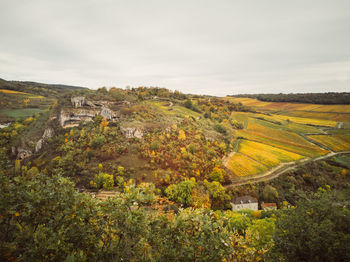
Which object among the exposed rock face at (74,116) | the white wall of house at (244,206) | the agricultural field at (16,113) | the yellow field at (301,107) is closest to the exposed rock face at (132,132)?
the exposed rock face at (74,116)

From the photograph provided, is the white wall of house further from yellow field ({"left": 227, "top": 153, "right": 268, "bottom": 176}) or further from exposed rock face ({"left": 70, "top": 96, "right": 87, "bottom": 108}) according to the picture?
exposed rock face ({"left": 70, "top": 96, "right": 87, "bottom": 108})

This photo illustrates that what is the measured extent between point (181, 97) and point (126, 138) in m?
83.3

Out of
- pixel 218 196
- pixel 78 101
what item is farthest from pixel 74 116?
pixel 218 196

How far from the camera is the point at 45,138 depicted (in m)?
54.7

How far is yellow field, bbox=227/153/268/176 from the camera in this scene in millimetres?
47963

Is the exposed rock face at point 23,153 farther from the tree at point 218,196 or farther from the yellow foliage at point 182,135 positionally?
the tree at point 218,196

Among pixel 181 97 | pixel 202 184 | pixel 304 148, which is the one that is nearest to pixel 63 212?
pixel 202 184

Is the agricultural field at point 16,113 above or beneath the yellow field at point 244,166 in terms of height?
above

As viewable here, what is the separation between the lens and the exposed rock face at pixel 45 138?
53.1 metres

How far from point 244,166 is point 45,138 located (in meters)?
77.5

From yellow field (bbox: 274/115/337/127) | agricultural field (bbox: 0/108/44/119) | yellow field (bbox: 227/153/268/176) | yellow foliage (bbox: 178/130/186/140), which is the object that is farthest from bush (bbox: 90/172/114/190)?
yellow field (bbox: 274/115/337/127)

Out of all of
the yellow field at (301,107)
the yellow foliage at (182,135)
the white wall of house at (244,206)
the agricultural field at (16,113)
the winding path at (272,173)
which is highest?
the yellow field at (301,107)

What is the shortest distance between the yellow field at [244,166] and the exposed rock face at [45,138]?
70449 mm

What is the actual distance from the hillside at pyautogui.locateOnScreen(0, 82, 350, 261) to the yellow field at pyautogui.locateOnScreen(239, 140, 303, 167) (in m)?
0.55
